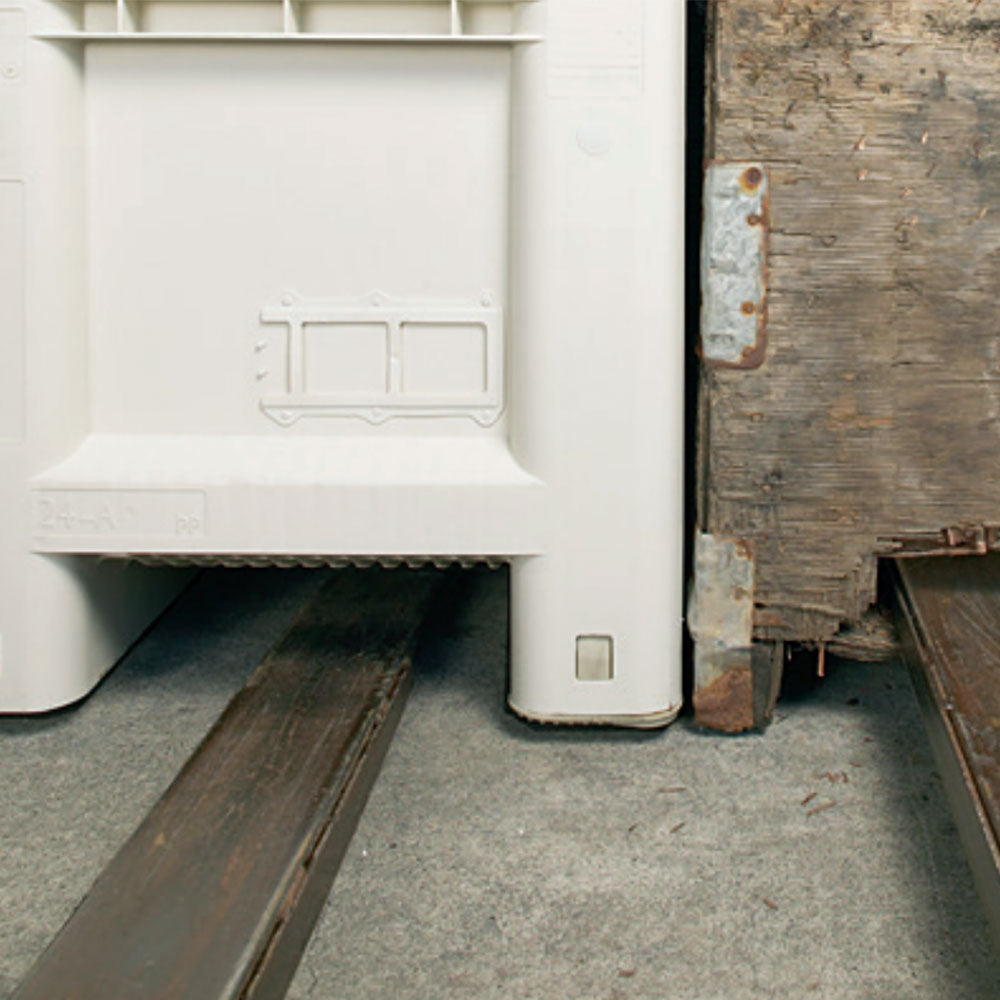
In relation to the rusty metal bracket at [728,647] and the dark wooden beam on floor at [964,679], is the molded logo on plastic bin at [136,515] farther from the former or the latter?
the dark wooden beam on floor at [964,679]

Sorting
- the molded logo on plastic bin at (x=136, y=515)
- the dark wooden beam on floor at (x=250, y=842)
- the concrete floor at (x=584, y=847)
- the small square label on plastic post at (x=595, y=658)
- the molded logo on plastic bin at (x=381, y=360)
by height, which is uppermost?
the molded logo on plastic bin at (x=381, y=360)

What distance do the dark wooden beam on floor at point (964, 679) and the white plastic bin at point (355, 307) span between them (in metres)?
0.33

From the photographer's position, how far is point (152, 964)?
3.25 feet

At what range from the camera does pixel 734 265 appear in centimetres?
152

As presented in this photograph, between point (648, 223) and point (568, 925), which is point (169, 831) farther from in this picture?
point (648, 223)

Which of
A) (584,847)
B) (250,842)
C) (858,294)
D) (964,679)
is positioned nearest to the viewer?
(250,842)

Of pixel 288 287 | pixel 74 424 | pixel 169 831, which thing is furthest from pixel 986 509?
pixel 74 424

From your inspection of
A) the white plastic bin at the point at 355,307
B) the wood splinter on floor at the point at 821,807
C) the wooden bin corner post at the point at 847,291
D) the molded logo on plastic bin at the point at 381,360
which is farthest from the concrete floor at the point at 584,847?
the molded logo on plastic bin at the point at 381,360

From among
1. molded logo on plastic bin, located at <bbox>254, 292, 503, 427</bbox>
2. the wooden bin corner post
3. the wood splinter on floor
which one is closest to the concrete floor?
the wood splinter on floor

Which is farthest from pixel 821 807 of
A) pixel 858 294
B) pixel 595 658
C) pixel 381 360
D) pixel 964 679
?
pixel 381 360

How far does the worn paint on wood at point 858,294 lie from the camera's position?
1492 mm

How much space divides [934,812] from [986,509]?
416mm

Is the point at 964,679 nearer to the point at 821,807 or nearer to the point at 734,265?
the point at 821,807

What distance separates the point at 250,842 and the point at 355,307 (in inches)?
28.9
